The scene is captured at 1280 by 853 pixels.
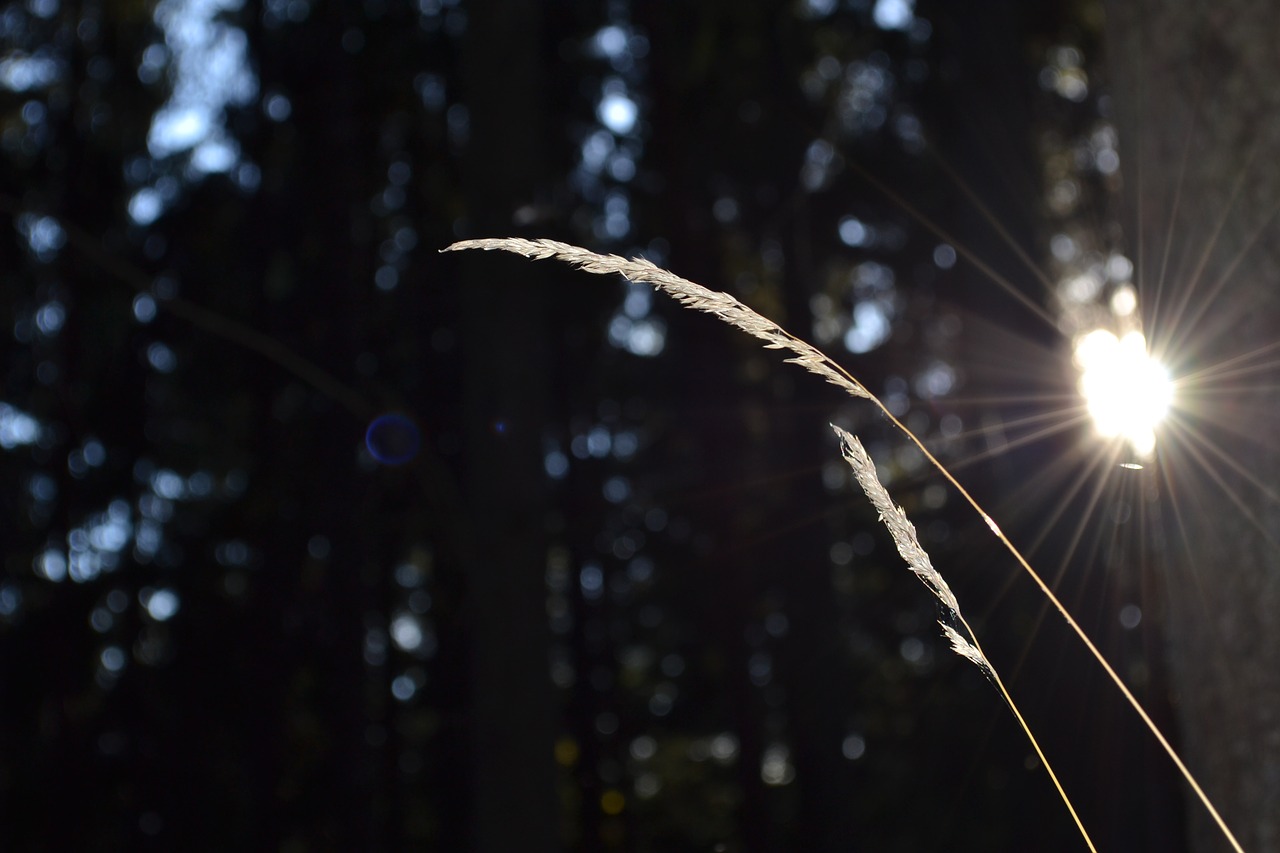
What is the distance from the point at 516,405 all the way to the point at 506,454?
0.28 meters

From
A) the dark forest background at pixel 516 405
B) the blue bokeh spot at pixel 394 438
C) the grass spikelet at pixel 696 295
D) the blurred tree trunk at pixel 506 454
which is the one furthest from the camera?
the blue bokeh spot at pixel 394 438

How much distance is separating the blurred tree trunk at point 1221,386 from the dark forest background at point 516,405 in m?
3.05

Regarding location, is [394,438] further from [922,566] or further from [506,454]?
[922,566]

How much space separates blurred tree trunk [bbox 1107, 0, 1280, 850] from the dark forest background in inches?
120

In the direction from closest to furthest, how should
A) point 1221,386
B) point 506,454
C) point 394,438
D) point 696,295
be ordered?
point 696,295
point 1221,386
point 506,454
point 394,438

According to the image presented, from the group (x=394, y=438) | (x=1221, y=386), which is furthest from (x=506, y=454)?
(x=1221, y=386)

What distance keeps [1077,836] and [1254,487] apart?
168 inches

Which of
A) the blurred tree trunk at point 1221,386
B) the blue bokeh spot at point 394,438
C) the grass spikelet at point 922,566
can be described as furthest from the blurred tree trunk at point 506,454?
the grass spikelet at point 922,566

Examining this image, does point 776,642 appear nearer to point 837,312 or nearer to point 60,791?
point 837,312

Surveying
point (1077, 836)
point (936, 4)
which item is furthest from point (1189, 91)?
point (1077, 836)

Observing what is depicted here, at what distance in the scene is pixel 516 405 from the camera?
4.71 metres

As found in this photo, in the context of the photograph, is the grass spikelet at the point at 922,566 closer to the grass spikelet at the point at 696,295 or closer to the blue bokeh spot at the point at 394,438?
the grass spikelet at the point at 696,295

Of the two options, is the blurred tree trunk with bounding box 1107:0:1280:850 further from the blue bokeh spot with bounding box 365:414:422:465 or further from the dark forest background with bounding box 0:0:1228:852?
the blue bokeh spot with bounding box 365:414:422:465

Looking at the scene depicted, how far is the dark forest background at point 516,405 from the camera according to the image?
4797 millimetres
